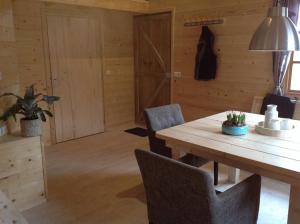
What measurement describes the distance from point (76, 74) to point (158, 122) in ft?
7.94

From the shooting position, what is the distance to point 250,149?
1.97 meters

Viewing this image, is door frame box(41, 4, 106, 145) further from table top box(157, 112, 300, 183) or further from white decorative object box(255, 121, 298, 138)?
white decorative object box(255, 121, 298, 138)

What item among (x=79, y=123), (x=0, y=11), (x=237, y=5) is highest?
(x=237, y=5)

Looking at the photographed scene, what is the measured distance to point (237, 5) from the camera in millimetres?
3852

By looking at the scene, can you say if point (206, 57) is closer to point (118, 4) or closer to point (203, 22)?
point (203, 22)

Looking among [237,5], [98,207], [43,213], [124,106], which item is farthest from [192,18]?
[43,213]

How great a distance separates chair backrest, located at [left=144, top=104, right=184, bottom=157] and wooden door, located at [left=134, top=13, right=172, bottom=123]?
218 centimetres

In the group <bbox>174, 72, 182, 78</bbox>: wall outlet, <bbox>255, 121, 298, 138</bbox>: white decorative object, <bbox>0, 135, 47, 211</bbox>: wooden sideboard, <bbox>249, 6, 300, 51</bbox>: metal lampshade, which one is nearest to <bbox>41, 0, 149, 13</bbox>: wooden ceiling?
<bbox>174, 72, 182, 78</bbox>: wall outlet

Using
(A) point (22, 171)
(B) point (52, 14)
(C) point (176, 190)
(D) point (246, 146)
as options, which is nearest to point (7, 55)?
(A) point (22, 171)

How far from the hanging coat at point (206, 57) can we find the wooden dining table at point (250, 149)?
1.76m

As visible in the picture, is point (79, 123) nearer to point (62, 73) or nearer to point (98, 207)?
point (62, 73)

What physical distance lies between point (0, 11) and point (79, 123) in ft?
7.77

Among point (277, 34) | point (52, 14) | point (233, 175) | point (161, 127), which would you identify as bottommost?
point (233, 175)

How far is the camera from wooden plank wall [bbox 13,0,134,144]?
3971 mm
